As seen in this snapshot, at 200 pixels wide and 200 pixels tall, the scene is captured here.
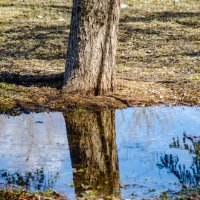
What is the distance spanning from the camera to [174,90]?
10.4 m

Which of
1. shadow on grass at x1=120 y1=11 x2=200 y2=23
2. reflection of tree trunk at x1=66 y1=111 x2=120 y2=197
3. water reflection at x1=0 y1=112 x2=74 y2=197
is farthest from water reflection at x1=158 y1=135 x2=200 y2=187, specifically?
shadow on grass at x1=120 y1=11 x2=200 y2=23

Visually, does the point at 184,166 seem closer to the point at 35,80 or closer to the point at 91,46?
the point at 91,46

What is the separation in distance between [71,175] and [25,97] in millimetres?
3486

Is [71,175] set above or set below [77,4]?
below

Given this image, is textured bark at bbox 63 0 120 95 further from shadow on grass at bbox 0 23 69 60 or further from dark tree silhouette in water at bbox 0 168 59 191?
shadow on grass at bbox 0 23 69 60

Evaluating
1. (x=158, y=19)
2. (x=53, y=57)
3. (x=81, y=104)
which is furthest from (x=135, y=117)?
(x=158, y=19)

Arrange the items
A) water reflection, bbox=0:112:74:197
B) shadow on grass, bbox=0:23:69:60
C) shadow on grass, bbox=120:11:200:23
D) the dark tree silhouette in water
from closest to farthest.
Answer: the dark tree silhouette in water < water reflection, bbox=0:112:74:197 < shadow on grass, bbox=0:23:69:60 < shadow on grass, bbox=120:11:200:23

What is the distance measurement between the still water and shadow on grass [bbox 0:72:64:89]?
1611 mm

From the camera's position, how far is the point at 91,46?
948 cm

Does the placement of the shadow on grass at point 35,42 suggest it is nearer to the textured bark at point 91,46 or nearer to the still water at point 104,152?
the textured bark at point 91,46

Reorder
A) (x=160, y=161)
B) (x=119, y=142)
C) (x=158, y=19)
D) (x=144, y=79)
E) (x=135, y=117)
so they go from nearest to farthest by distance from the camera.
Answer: (x=160, y=161), (x=119, y=142), (x=135, y=117), (x=144, y=79), (x=158, y=19)

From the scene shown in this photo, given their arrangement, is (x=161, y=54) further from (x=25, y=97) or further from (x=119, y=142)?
(x=119, y=142)

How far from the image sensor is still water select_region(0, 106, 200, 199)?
6.14 metres

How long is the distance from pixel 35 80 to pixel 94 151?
152 inches
